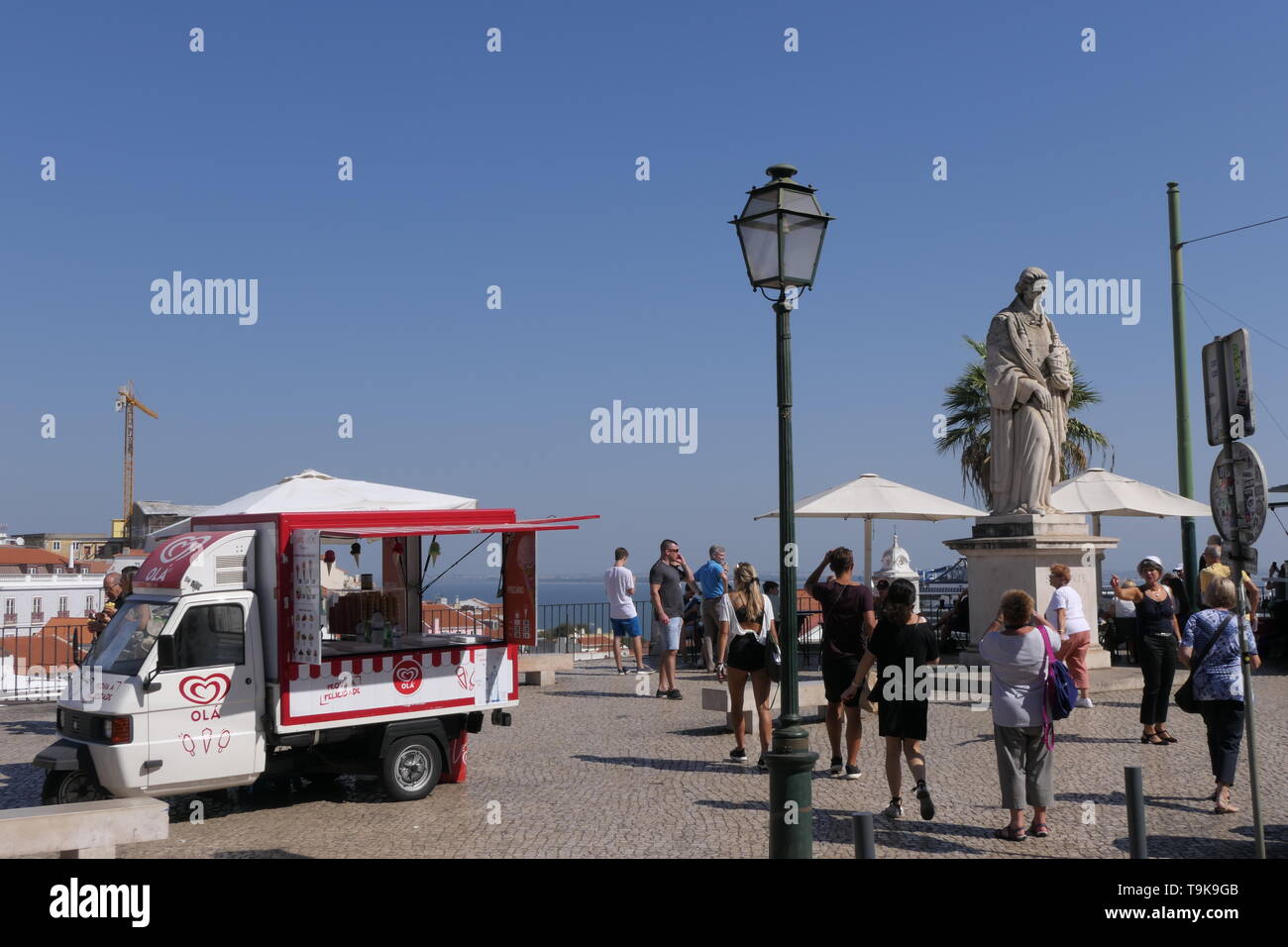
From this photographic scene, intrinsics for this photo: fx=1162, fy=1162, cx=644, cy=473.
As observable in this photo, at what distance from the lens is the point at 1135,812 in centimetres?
645

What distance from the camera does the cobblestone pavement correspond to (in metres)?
7.77

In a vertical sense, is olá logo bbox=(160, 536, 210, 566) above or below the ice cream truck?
above

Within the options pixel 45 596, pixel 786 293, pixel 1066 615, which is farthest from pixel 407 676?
pixel 45 596

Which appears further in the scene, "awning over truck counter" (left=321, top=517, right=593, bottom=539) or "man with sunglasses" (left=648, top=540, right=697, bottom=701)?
"man with sunglasses" (left=648, top=540, right=697, bottom=701)

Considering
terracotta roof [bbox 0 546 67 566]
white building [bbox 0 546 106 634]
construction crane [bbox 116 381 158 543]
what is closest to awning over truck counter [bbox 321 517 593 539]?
white building [bbox 0 546 106 634]

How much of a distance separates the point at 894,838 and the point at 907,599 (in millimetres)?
1690

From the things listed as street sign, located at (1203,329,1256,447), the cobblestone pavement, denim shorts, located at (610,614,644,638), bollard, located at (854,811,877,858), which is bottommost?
the cobblestone pavement

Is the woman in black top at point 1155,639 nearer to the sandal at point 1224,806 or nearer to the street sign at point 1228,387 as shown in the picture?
the sandal at point 1224,806

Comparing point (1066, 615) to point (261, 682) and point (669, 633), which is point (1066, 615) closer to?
point (669, 633)

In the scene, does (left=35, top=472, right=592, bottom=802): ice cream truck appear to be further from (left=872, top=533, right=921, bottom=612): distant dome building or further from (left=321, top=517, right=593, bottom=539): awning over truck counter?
(left=872, top=533, right=921, bottom=612): distant dome building

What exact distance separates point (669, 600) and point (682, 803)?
739 cm

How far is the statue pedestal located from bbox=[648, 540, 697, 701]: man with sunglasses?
402 cm
